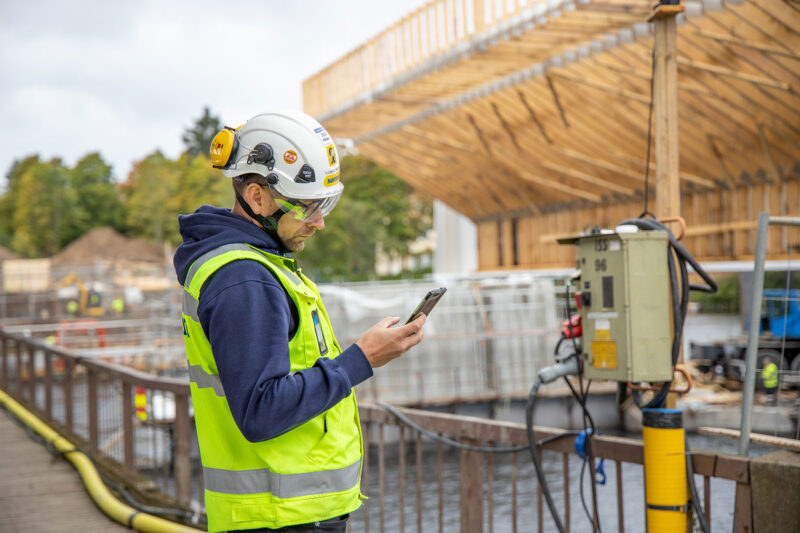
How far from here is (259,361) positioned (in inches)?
77.3

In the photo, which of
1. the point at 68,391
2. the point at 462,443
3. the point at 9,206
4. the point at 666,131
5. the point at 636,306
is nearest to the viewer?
the point at 636,306

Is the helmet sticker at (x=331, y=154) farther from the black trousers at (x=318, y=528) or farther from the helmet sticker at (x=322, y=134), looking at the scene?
the black trousers at (x=318, y=528)

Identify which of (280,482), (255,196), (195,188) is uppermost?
(195,188)

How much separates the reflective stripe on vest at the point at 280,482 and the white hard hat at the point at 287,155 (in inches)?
28.7

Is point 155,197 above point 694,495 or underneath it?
above

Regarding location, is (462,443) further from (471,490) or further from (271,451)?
(271,451)

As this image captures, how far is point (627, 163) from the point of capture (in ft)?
71.0

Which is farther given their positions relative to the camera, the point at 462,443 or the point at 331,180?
the point at 462,443

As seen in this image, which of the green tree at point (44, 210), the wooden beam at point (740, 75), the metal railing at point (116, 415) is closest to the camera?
the metal railing at point (116, 415)

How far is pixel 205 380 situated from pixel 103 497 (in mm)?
4559

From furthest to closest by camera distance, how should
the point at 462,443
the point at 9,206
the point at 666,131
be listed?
the point at 9,206
the point at 666,131
the point at 462,443

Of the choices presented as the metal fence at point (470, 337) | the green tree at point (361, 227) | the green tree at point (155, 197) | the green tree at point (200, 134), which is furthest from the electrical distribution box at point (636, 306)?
the green tree at point (200, 134)

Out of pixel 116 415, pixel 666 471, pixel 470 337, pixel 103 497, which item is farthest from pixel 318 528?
pixel 470 337

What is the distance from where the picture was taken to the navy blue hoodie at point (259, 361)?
6.44 ft
